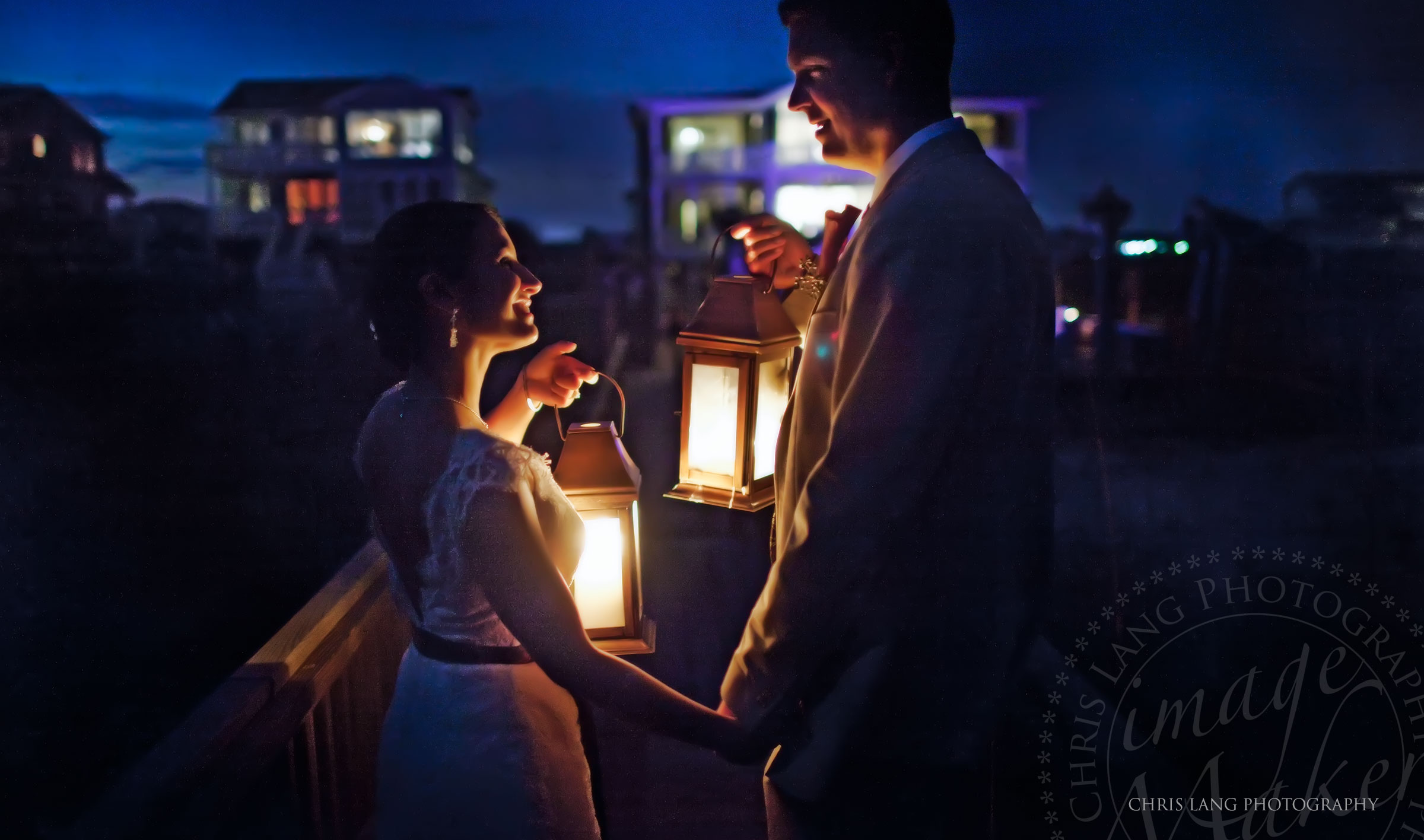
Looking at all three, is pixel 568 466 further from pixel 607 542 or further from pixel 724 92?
pixel 724 92

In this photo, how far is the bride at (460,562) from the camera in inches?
64.4

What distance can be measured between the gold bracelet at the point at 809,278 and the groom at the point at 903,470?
0.28 meters

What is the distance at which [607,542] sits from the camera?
5.68ft

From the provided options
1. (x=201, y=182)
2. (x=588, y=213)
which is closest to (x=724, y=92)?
(x=588, y=213)

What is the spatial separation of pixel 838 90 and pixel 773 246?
362mm

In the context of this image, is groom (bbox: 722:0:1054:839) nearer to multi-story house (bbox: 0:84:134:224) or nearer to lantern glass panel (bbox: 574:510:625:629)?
lantern glass panel (bbox: 574:510:625:629)

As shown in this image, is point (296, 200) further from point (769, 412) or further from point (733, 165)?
point (733, 165)

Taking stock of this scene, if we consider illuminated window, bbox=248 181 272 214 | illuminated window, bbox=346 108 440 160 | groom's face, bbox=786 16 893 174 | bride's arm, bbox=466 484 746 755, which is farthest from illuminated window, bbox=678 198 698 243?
bride's arm, bbox=466 484 746 755

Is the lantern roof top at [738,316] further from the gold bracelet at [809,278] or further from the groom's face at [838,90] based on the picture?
the groom's face at [838,90]

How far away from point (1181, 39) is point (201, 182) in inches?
111

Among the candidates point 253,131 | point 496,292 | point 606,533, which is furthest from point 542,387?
point 253,131

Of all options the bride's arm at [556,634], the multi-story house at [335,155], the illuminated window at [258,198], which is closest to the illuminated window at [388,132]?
the multi-story house at [335,155]

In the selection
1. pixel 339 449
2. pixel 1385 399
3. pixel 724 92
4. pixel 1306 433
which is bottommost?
pixel 339 449

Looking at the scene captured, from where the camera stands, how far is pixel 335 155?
7.57ft
